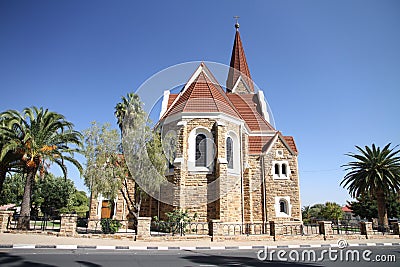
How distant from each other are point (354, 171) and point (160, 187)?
1919 centimetres

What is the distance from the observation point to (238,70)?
36875 millimetres

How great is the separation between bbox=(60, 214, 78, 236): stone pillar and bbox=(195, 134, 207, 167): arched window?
30.4 feet

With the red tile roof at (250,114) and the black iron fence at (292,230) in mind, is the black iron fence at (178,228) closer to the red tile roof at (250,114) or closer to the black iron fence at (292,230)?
the black iron fence at (292,230)

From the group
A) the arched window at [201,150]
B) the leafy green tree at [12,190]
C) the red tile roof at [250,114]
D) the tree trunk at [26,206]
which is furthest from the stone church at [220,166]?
the leafy green tree at [12,190]

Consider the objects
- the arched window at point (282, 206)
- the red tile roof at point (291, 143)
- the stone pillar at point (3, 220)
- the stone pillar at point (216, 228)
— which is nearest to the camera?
the stone pillar at point (3, 220)

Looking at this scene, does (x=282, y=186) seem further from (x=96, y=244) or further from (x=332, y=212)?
(x=332, y=212)

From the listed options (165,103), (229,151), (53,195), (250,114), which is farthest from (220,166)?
(53,195)

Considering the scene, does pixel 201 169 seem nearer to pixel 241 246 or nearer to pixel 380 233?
pixel 241 246

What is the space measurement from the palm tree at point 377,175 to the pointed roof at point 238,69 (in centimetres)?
1615

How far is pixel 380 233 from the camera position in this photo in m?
19.4

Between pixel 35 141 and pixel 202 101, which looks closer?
pixel 35 141

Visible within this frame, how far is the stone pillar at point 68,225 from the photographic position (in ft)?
47.9

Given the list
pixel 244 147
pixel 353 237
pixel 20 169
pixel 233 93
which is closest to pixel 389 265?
pixel 353 237

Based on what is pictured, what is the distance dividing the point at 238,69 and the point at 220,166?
69.4ft
